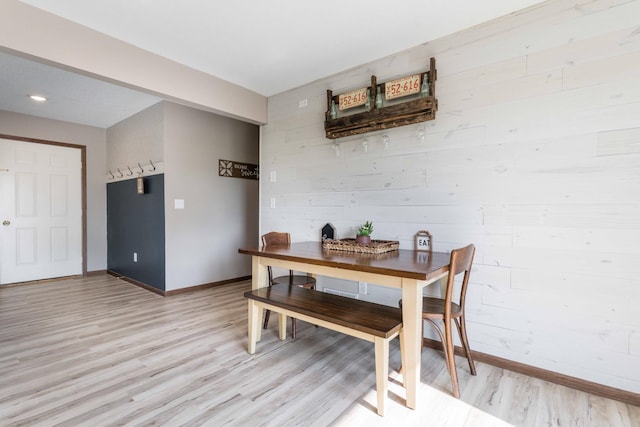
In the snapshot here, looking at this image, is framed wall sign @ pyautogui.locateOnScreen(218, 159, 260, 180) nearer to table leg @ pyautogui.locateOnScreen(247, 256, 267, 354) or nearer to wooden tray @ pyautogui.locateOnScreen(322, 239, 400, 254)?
table leg @ pyautogui.locateOnScreen(247, 256, 267, 354)

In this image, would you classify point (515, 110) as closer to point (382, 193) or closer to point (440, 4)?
point (440, 4)

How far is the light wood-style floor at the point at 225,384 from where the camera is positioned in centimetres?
157

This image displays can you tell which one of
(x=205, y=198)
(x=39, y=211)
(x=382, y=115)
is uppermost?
(x=382, y=115)

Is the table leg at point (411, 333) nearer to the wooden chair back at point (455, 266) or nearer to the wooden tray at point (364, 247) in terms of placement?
the wooden chair back at point (455, 266)

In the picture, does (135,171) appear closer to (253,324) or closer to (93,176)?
(93,176)

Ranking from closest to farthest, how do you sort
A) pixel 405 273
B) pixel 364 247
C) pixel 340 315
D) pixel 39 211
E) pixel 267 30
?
pixel 405 273, pixel 340 315, pixel 364 247, pixel 267 30, pixel 39 211

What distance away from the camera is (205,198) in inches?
163

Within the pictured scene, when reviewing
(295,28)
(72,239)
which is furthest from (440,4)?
(72,239)

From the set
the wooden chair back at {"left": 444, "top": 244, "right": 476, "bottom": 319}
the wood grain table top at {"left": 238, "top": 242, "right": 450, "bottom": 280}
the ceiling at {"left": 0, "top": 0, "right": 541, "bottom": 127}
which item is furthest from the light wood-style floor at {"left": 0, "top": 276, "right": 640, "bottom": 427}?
the ceiling at {"left": 0, "top": 0, "right": 541, "bottom": 127}

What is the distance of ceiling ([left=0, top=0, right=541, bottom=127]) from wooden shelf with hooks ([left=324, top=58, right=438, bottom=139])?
30cm

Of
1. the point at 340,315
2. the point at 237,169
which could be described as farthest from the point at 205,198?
the point at 340,315

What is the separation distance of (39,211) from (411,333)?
550 centimetres

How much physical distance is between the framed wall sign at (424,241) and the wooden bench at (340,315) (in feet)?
2.09

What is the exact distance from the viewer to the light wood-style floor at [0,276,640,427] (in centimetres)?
157
